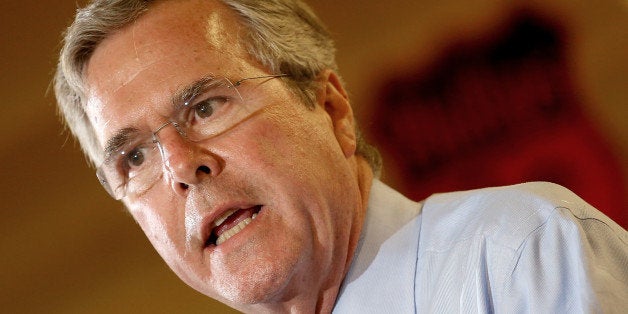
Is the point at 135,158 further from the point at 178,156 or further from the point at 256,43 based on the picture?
the point at 256,43

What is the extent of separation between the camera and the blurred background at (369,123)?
2740 mm

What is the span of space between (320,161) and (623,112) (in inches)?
60.5

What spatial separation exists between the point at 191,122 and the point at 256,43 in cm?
25

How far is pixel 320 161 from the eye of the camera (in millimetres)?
1448

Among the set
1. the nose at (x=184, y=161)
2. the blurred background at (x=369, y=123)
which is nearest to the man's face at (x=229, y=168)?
the nose at (x=184, y=161)

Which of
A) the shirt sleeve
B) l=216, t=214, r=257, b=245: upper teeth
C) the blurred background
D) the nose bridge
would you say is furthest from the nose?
the blurred background

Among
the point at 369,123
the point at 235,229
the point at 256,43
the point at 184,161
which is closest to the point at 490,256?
the point at 235,229

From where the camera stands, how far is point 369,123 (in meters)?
2.90

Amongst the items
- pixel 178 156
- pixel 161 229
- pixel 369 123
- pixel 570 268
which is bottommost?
pixel 570 268

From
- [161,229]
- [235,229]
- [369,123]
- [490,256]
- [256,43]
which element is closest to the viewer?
[490,256]

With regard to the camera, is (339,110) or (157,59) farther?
(339,110)

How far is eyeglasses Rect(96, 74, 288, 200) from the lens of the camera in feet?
4.73

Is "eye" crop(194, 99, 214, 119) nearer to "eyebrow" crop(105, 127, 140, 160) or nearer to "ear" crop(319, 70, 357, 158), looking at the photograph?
"eyebrow" crop(105, 127, 140, 160)

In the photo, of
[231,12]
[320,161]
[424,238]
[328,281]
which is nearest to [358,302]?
[328,281]
